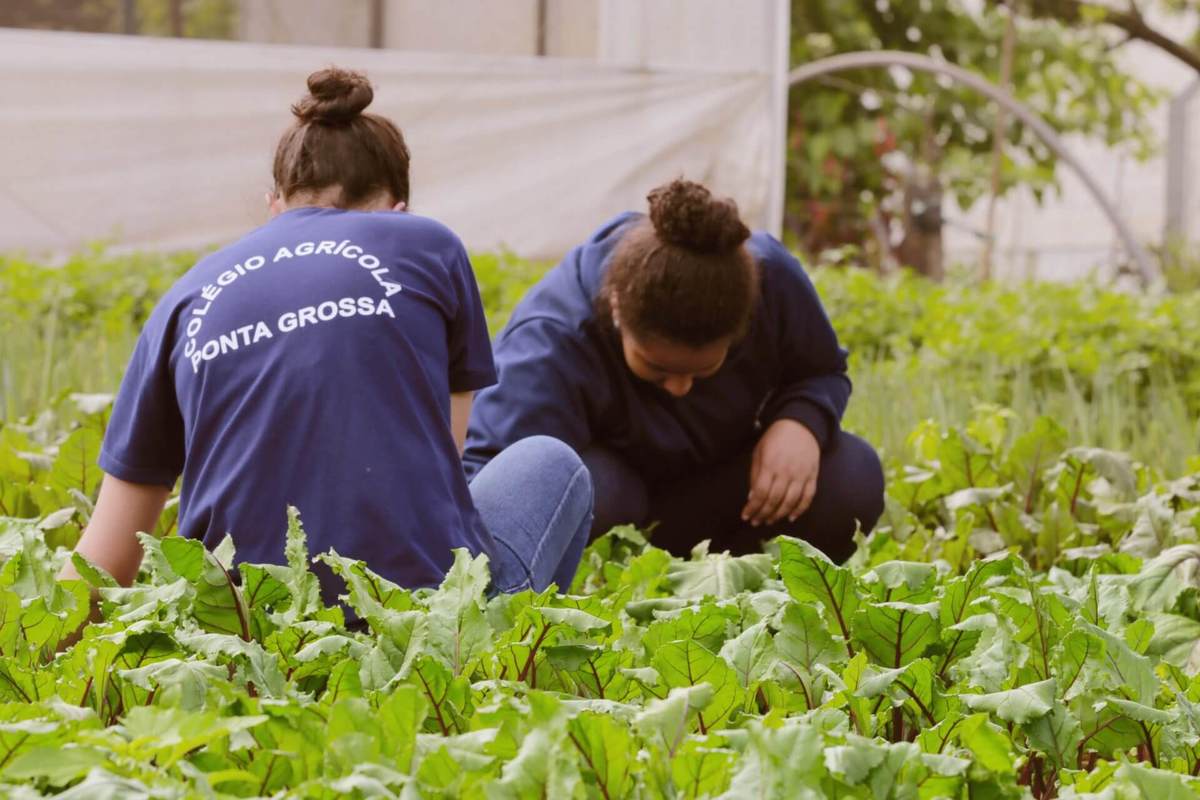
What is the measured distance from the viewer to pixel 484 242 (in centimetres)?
730

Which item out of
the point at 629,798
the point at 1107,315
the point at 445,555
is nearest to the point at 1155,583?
the point at 445,555

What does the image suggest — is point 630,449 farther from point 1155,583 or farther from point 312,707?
point 312,707

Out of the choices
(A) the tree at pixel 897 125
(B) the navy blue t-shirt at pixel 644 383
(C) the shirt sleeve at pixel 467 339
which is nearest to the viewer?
(C) the shirt sleeve at pixel 467 339

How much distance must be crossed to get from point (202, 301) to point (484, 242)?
17.7 feet

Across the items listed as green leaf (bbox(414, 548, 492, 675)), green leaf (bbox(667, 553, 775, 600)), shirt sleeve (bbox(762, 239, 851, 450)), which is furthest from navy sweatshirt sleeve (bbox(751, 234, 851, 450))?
green leaf (bbox(414, 548, 492, 675))

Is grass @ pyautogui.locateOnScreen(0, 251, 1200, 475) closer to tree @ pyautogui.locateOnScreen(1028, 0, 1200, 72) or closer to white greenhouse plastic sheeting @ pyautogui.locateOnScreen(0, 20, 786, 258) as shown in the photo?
white greenhouse plastic sheeting @ pyautogui.locateOnScreen(0, 20, 786, 258)

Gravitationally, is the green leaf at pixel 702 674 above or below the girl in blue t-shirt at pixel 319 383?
below

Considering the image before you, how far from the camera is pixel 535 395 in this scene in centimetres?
288

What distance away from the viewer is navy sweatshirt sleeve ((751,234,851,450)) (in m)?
3.09

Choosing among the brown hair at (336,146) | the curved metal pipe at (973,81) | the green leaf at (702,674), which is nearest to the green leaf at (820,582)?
the green leaf at (702,674)

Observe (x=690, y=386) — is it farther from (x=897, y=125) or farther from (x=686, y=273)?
(x=897, y=125)

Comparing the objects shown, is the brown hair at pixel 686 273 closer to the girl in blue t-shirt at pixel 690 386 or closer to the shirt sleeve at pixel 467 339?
the girl in blue t-shirt at pixel 690 386

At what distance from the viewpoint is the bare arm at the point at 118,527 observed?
1993mm

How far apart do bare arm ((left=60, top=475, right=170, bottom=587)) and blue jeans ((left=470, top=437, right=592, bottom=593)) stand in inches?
17.9
